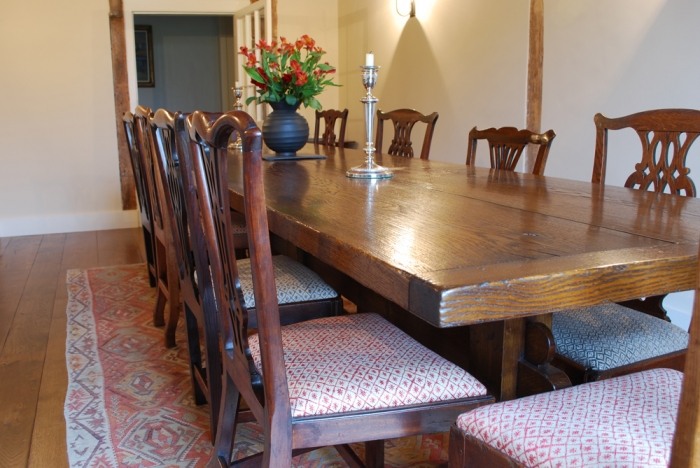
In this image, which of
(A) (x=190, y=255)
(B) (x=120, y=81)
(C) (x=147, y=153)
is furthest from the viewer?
(B) (x=120, y=81)

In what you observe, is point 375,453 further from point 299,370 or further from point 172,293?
point 172,293

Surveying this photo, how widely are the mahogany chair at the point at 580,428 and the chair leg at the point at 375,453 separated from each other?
22.2 inches

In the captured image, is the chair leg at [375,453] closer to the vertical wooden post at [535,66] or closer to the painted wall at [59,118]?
the vertical wooden post at [535,66]

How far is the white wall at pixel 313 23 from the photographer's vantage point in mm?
5996

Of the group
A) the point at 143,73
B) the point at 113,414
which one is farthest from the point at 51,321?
the point at 143,73

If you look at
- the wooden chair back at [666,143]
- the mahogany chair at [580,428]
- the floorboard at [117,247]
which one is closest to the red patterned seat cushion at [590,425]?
the mahogany chair at [580,428]

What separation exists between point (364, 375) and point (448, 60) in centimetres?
375

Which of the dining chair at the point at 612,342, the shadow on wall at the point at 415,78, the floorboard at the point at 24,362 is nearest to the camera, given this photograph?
the dining chair at the point at 612,342

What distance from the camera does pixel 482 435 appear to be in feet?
3.19

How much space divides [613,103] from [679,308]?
103 cm

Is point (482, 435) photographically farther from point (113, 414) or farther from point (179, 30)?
point (179, 30)

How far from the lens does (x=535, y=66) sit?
12.2 feet

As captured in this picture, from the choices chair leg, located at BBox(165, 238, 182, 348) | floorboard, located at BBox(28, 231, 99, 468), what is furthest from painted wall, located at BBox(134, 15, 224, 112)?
chair leg, located at BBox(165, 238, 182, 348)

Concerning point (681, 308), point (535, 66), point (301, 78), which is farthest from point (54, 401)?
point (535, 66)
